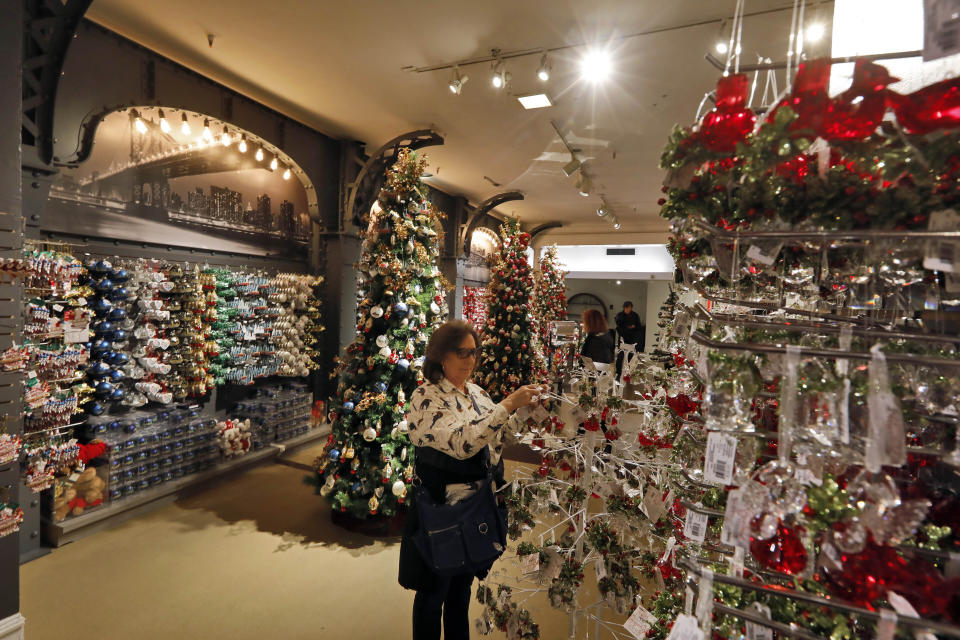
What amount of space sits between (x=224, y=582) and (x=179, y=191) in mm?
3293

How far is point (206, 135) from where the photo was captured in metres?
4.48

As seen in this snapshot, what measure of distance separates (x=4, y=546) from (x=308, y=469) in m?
2.88

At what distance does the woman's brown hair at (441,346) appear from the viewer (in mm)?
2139

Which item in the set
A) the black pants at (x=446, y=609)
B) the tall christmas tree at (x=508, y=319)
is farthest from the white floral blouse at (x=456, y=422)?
the tall christmas tree at (x=508, y=319)

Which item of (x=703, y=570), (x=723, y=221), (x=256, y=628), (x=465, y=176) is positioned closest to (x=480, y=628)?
(x=256, y=628)

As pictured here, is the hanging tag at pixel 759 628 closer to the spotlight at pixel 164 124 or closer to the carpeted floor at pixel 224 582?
the carpeted floor at pixel 224 582

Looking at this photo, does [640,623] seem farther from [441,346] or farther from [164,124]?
[164,124]

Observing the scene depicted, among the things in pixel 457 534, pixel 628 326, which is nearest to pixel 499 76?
pixel 457 534

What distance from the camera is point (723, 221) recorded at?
86 centimetres

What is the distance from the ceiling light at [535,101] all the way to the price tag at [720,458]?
161 inches

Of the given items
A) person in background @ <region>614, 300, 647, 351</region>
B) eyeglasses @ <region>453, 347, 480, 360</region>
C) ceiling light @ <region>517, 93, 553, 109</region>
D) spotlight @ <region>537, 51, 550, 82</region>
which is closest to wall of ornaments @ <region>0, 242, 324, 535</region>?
eyeglasses @ <region>453, 347, 480, 360</region>

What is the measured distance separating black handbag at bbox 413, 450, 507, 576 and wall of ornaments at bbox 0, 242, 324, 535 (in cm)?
176

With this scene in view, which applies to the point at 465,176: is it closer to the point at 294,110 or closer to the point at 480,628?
the point at 294,110

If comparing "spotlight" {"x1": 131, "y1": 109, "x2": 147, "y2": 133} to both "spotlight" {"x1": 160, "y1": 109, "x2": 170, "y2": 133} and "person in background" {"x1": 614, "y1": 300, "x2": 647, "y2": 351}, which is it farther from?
"person in background" {"x1": 614, "y1": 300, "x2": 647, "y2": 351}
